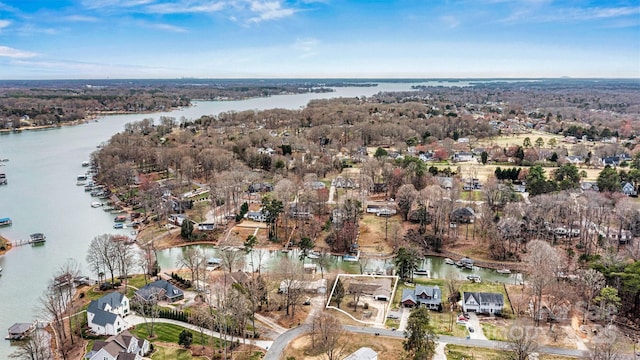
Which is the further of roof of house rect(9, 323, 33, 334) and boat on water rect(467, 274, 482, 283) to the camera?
boat on water rect(467, 274, 482, 283)

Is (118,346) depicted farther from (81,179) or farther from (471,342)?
(81,179)

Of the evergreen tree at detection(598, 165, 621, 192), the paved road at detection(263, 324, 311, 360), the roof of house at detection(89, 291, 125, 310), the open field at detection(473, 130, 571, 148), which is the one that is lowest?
the paved road at detection(263, 324, 311, 360)

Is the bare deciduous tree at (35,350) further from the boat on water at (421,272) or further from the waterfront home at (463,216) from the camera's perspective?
the waterfront home at (463,216)

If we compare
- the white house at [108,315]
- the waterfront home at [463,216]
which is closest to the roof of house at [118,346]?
the white house at [108,315]

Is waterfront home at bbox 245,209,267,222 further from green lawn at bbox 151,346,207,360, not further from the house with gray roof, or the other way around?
green lawn at bbox 151,346,207,360

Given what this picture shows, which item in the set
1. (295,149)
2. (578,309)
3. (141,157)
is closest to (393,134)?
(295,149)

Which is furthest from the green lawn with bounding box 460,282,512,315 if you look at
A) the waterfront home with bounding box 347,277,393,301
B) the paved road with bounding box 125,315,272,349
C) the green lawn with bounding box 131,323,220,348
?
the green lawn with bounding box 131,323,220,348

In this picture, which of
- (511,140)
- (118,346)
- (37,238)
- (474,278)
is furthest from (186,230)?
(511,140)
